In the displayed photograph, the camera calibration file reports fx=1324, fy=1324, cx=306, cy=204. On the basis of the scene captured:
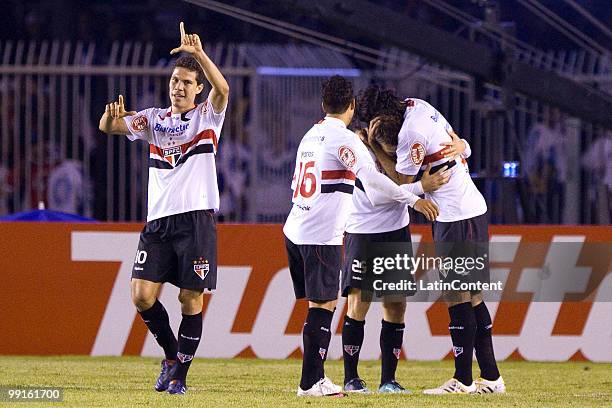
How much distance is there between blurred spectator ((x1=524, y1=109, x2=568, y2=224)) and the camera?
42.7 ft

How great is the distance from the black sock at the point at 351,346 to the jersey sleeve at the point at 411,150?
3.45 feet

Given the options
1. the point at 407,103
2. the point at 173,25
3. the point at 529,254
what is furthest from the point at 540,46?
the point at 407,103

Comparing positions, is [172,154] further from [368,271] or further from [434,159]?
[434,159]

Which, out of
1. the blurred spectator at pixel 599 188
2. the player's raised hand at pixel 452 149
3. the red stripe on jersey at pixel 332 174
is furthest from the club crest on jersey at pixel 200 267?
the blurred spectator at pixel 599 188

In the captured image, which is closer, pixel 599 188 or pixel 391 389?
pixel 391 389

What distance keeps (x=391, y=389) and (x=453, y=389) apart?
39 centimetres

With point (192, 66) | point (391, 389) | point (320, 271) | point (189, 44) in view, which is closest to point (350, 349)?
point (391, 389)

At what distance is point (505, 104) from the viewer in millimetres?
12789

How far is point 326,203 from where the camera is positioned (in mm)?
7953

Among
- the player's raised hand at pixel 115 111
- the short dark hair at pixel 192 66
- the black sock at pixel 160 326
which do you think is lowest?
the black sock at pixel 160 326

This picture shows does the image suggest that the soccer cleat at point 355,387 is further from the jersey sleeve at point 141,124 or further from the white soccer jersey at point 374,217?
the jersey sleeve at point 141,124

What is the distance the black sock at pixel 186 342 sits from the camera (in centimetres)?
812

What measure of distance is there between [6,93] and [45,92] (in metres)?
0.42

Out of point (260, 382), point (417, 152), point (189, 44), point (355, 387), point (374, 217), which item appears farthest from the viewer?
point (260, 382)
